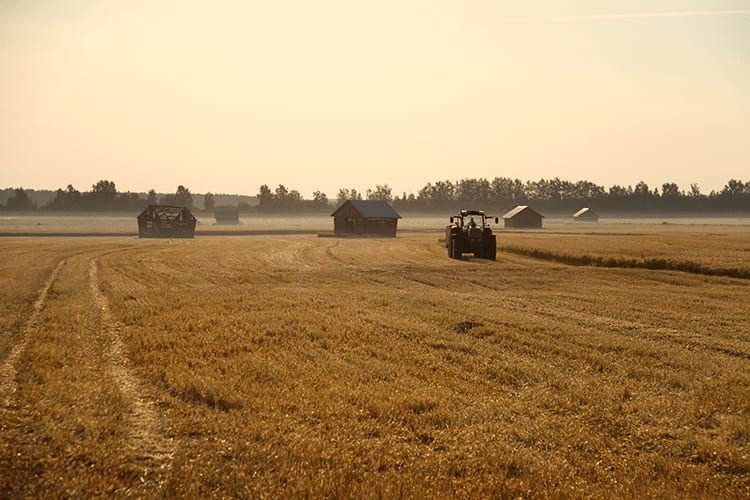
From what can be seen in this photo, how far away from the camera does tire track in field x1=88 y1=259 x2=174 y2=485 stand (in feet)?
21.0

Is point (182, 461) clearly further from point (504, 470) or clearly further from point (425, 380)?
point (425, 380)

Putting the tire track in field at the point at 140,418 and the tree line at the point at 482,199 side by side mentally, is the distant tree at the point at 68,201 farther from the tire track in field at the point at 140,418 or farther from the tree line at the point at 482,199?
the tire track in field at the point at 140,418

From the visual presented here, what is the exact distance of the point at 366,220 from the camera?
6781 centimetres

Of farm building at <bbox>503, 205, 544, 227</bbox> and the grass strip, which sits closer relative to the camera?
the grass strip

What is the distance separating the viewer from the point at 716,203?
509 ft

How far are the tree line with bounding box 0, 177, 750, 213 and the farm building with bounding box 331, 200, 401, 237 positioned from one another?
264 ft

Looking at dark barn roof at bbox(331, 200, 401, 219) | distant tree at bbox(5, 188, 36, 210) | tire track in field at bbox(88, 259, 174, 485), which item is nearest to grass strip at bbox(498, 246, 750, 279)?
tire track in field at bbox(88, 259, 174, 485)

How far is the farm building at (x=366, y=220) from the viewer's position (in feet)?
222

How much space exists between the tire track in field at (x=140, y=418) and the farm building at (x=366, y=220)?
55.1 meters

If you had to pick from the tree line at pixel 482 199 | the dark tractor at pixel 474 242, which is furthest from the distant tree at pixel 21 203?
the dark tractor at pixel 474 242

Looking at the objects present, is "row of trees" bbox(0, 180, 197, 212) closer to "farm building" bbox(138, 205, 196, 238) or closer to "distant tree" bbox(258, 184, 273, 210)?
"distant tree" bbox(258, 184, 273, 210)

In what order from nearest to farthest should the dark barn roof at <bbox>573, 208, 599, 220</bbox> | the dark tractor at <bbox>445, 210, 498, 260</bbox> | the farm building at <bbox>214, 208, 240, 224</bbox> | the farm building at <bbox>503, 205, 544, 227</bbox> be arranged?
the dark tractor at <bbox>445, 210, 498, 260</bbox> → the farm building at <bbox>503, 205, 544, 227</bbox> → the farm building at <bbox>214, 208, 240, 224</bbox> → the dark barn roof at <bbox>573, 208, 599, 220</bbox>

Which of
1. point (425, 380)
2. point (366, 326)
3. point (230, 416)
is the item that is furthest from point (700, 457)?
point (366, 326)

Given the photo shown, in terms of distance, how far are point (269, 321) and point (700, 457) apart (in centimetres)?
987
